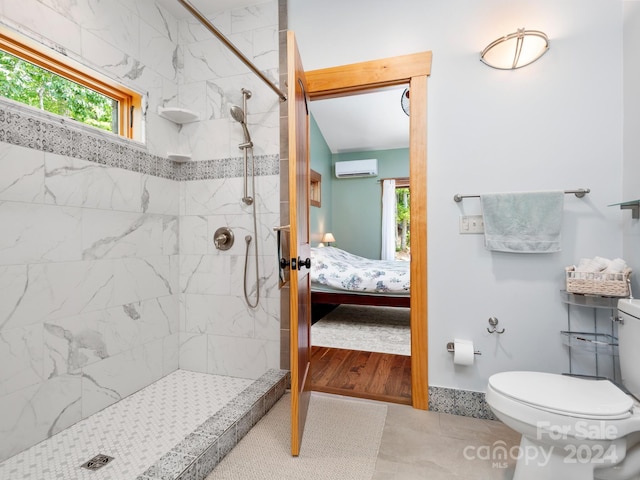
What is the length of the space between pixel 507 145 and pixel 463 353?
1208 mm

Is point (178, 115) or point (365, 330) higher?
point (178, 115)

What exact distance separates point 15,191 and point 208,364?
5.25 feet

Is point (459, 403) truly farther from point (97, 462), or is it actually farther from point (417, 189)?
point (97, 462)

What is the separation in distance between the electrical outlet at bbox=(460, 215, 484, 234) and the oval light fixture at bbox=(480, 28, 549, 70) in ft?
2.79

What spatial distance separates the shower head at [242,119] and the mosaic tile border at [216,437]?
5.25 feet

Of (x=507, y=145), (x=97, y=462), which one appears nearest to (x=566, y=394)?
(x=507, y=145)

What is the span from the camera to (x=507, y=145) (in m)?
1.84

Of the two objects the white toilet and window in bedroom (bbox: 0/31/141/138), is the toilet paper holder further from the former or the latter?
window in bedroom (bbox: 0/31/141/138)

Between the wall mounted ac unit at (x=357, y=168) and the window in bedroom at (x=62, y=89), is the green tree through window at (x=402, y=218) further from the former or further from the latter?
the window in bedroom at (x=62, y=89)

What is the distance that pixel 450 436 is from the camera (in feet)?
Result: 5.63

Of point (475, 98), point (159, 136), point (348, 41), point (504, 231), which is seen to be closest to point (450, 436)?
point (504, 231)

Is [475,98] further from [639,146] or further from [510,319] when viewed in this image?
[510,319]

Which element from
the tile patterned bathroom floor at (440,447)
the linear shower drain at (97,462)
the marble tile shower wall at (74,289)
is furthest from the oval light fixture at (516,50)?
the linear shower drain at (97,462)

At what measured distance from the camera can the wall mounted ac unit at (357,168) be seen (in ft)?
19.7
